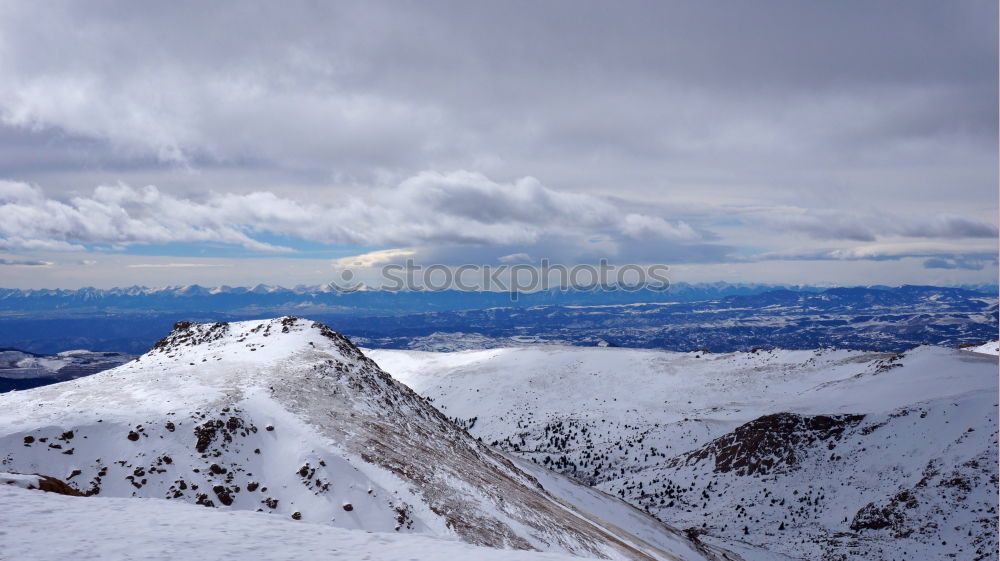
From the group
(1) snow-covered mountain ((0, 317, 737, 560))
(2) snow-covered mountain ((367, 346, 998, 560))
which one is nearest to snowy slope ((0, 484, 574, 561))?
(1) snow-covered mountain ((0, 317, 737, 560))

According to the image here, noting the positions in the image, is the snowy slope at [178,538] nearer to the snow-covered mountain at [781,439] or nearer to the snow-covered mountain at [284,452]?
the snow-covered mountain at [284,452]

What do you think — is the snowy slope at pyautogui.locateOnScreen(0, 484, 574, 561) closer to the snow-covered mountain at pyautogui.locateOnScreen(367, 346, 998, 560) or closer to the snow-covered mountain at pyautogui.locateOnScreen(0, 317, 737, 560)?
the snow-covered mountain at pyautogui.locateOnScreen(0, 317, 737, 560)

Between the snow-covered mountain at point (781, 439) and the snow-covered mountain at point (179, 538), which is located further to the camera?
the snow-covered mountain at point (781, 439)

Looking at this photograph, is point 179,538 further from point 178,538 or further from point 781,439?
point 781,439

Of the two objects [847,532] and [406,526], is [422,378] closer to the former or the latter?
[847,532]

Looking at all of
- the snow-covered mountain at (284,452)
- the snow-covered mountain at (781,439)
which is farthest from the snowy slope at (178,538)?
the snow-covered mountain at (781,439)

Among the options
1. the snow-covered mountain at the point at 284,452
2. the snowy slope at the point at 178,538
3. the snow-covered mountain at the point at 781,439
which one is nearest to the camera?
the snowy slope at the point at 178,538
